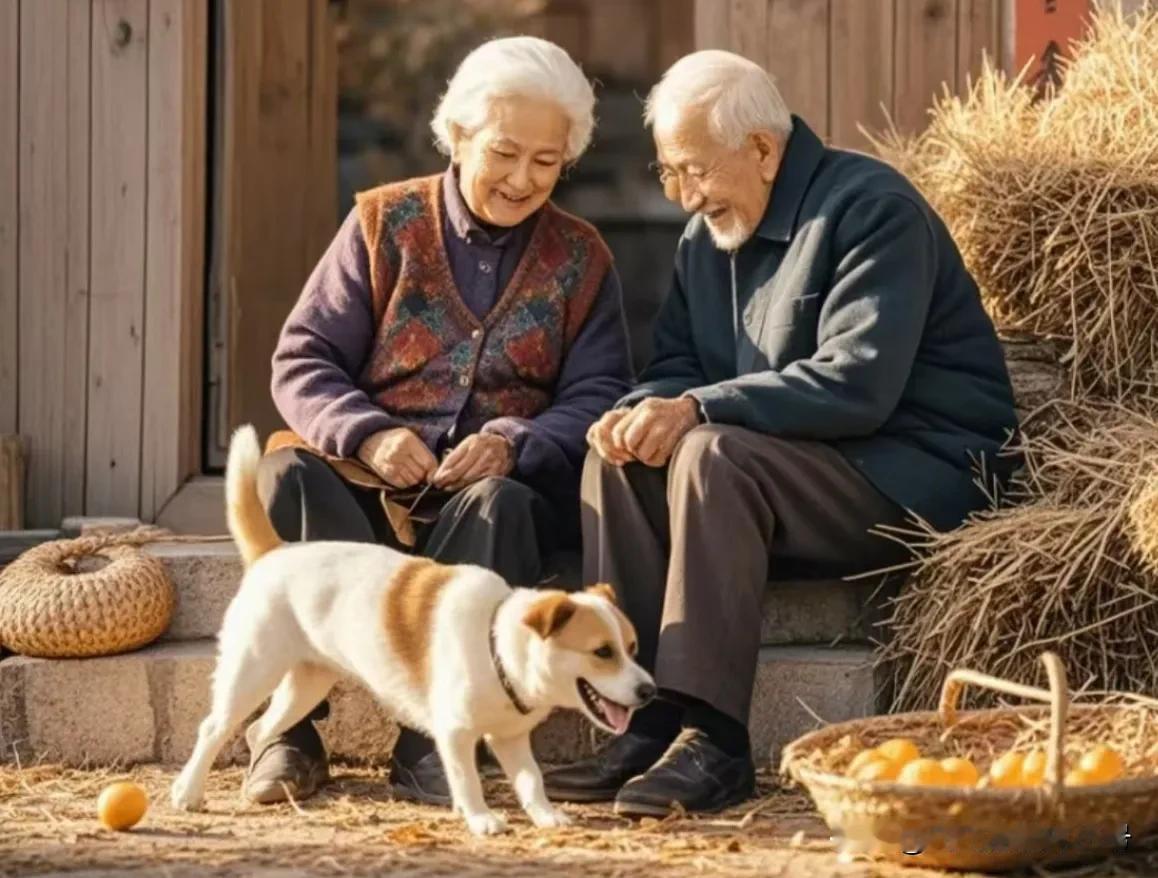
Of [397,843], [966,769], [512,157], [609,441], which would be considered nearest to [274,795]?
[397,843]

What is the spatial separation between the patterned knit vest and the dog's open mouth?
40.8 inches

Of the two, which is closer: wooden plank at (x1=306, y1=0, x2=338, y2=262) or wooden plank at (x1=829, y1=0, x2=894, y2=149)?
wooden plank at (x1=829, y1=0, x2=894, y2=149)

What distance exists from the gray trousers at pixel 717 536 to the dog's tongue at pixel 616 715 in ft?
1.08

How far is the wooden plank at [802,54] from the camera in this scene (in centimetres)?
667

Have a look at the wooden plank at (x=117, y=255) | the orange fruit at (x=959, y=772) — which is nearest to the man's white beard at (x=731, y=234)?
the orange fruit at (x=959, y=772)

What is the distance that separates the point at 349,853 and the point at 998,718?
51.4 inches

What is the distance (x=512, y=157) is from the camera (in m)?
5.38

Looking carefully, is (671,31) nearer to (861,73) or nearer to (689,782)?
(861,73)

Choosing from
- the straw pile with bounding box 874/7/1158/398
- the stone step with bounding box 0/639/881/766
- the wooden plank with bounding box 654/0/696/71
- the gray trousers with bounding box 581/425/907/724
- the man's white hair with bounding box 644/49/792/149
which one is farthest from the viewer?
the wooden plank with bounding box 654/0/696/71

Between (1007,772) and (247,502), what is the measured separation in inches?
67.5

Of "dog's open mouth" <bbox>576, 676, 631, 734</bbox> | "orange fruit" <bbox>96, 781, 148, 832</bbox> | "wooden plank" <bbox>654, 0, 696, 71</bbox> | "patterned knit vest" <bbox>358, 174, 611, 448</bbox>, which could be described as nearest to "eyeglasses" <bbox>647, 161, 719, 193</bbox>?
"patterned knit vest" <bbox>358, 174, 611, 448</bbox>

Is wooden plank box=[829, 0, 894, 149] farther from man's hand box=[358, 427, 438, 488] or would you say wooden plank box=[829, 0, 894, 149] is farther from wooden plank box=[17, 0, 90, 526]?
wooden plank box=[17, 0, 90, 526]

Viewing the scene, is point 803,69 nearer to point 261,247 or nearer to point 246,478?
point 261,247

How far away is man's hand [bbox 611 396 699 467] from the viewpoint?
502cm
